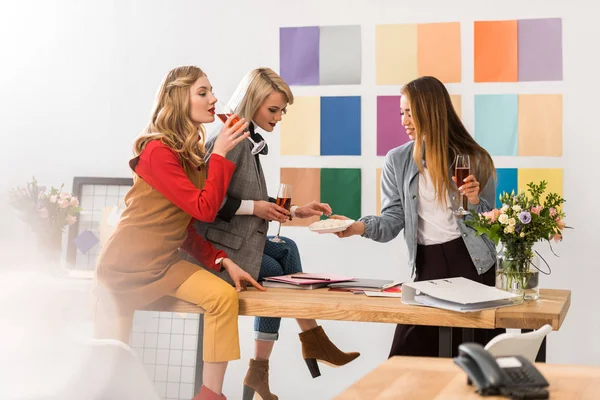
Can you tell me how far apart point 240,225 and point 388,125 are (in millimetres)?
1392

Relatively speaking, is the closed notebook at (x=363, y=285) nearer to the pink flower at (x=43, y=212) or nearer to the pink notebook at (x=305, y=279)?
the pink notebook at (x=305, y=279)

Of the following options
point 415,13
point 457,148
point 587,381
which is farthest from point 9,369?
point 415,13

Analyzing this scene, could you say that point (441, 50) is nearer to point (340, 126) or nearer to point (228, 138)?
point (340, 126)

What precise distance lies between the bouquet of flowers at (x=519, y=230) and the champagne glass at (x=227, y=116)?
90 cm

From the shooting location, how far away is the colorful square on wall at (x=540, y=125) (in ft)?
12.5

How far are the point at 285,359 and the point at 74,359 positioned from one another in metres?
2.83

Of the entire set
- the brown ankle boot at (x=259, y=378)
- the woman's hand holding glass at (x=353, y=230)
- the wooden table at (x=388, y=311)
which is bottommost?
the brown ankle boot at (x=259, y=378)

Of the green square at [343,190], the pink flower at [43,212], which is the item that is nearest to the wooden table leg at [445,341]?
the green square at [343,190]

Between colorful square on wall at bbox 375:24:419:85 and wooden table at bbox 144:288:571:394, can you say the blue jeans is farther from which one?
colorful square on wall at bbox 375:24:419:85

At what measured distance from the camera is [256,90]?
3.02 m

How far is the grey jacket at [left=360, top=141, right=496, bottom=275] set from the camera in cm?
297

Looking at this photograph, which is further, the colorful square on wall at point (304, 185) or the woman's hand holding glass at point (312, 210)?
the colorful square on wall at point (304, 185)

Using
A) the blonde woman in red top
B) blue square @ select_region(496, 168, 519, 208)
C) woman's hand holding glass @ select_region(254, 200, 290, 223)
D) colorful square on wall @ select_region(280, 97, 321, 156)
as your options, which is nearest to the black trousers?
woman's hand holding glass @ select_region(254, 200, 290, 223)

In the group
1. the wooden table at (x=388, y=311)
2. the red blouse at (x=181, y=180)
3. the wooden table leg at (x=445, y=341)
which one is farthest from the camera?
the red blouse at (x=181, y=180)
